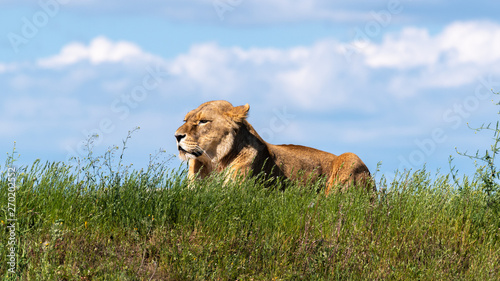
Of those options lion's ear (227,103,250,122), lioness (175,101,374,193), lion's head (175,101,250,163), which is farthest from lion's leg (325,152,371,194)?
lion's head (175,101,250,163)

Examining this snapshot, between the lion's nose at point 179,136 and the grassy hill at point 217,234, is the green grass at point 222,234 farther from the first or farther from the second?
the lion's nose at point 179,136

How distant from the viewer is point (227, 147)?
10.2 metres

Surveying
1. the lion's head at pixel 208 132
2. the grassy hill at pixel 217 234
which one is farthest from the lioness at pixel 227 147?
the grassy hill at pixel 217 234

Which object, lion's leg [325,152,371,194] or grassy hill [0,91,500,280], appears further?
lion's leg [325,152,371,194]

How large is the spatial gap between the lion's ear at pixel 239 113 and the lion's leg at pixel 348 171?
6.71 ft

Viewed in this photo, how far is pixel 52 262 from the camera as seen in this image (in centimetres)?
627

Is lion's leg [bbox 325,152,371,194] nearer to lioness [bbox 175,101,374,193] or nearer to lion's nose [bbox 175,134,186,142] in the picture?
lioness [bbox 175,101,374,193]

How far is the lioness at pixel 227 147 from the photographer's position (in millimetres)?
10000

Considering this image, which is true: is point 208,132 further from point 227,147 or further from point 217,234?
point 217,234

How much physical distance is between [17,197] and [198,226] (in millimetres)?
2208

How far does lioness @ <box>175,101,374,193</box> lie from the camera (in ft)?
32.8

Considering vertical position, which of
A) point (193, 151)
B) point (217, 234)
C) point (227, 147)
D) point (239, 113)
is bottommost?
point (217, 234)

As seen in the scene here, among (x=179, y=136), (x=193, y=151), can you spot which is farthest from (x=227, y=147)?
(x=179, y=136)

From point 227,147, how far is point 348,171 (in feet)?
8.28
